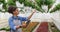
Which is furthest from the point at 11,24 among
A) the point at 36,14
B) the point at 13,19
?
the point at 36,14

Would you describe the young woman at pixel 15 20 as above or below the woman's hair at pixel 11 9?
below

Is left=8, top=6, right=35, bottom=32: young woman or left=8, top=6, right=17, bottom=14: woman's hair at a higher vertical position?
left=8, top=6, right=17, bottom=14: woman's hair

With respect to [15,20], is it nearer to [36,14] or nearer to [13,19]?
[13,19]

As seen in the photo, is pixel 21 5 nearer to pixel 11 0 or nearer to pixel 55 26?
pixel 11 0

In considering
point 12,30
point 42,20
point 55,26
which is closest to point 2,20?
Result: point 12,30

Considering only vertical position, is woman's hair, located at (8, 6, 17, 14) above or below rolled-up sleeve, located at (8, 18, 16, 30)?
above

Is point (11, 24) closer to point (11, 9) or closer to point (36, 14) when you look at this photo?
point (11, 9)

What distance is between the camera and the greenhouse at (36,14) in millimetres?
1539

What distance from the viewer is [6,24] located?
5.02 feet

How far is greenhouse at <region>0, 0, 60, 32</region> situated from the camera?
60.6 inches

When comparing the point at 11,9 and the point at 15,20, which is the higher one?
the point at 11,9

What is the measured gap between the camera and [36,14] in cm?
156

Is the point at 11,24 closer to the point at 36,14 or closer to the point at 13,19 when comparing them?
the point at 13,19

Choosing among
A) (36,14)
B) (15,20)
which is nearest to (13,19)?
(15,20)
